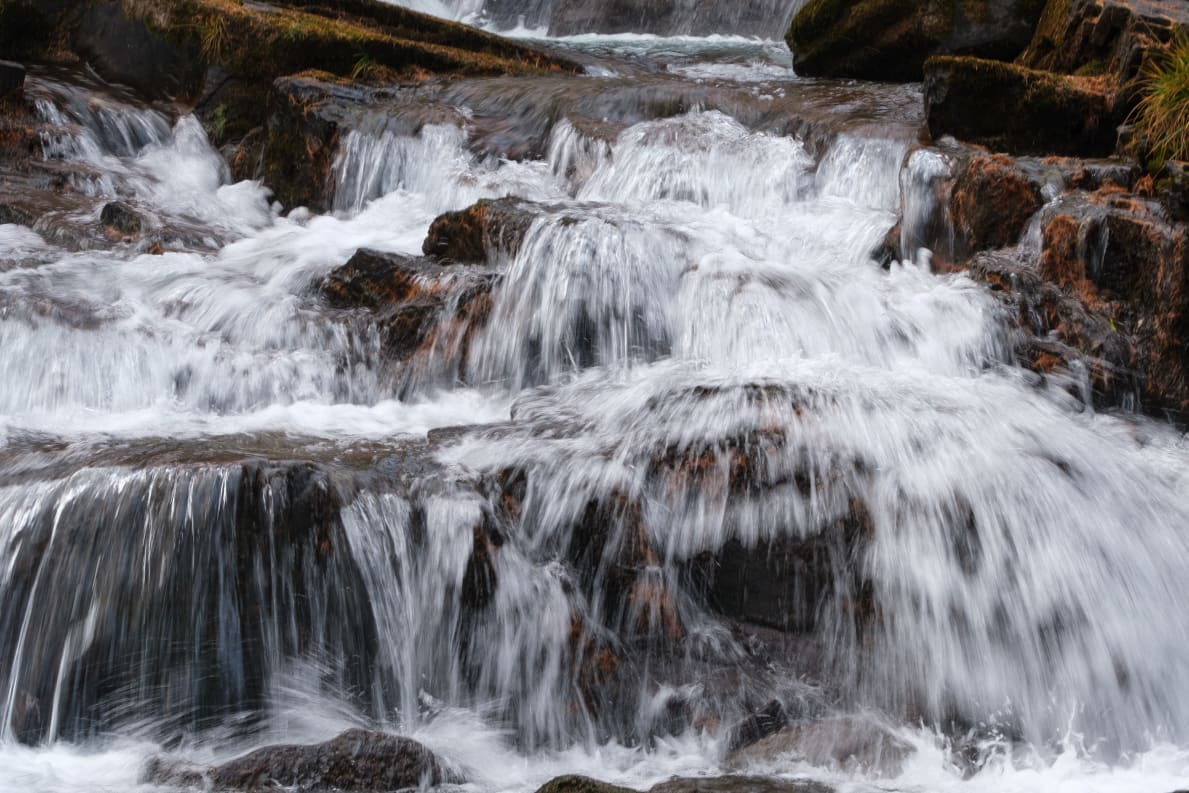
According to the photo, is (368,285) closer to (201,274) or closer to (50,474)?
(201,274)

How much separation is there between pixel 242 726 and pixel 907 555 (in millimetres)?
2482

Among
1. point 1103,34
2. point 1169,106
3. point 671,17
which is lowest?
point 1169,106

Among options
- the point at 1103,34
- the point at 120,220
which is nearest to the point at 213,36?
the point at 120,220

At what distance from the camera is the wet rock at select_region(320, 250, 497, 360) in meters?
6.36

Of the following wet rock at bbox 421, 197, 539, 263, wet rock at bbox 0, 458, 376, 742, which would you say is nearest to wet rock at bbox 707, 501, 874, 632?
wet rock at bbox 0, 458, 376, 742

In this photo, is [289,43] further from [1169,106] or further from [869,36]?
[1169,106]

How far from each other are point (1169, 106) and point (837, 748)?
168 inches

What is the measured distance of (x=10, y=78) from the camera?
9094 millimetres

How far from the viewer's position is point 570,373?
6164 mm

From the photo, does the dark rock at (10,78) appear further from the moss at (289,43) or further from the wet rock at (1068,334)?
the wet rock at (1068,334)

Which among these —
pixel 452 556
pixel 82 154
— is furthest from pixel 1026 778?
pixel 82 154

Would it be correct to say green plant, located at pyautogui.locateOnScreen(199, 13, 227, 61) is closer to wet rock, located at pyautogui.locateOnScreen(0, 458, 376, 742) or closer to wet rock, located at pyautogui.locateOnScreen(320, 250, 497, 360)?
wet rock, located at pyautogui.locateOnScreen(320, 250, 497, 360)

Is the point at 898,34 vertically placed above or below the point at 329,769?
above

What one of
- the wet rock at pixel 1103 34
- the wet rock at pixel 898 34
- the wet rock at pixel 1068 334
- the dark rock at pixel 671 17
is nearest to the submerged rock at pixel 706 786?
the wet rock at pixel 1068 334
